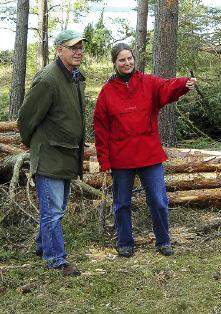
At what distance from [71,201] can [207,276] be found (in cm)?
231

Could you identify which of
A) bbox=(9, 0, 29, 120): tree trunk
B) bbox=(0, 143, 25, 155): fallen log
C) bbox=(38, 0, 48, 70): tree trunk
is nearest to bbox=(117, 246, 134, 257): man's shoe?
bbox=(0, 143, 25, 155): fallen log

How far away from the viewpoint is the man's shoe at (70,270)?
4.77m

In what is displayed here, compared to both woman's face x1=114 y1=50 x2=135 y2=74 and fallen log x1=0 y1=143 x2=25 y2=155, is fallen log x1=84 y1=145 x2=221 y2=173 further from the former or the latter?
woman's face x1=114 y1=50 x2=135 y2=74

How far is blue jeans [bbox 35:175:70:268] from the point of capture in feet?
15.6

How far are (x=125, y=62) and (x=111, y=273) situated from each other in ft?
6.60

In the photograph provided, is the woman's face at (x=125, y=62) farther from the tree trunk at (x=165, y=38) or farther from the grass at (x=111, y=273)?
the tree trunk at (x=165, y=38)

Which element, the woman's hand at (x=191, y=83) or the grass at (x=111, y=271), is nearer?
the grass at (x=111, y=271)

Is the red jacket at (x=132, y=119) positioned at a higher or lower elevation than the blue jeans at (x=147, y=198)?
higher

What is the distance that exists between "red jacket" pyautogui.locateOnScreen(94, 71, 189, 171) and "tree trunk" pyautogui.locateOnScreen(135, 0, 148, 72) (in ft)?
27.6

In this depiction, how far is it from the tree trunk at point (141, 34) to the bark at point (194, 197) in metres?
7.28

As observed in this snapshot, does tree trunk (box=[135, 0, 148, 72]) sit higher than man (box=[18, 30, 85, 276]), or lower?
higher

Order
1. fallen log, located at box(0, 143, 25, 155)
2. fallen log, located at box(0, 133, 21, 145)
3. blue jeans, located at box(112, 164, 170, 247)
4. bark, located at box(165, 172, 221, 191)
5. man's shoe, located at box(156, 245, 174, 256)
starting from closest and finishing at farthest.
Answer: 1. blue jeans, located at box(112, 164, 170, 247)
2. man's shoe, located at box(156, 245, 174, 256)
3. bark, located at box(165, 172, 221, 191)
4. fallen log, located at box(0, 143, 25, 155)
5. fallen log, located at box(0, 133, 21, 145)

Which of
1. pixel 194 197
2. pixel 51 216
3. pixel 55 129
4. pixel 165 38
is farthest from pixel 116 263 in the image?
pixel 165 38

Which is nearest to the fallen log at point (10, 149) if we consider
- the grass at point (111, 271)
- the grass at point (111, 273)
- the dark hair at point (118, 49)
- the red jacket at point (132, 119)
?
the grass at point (111, 271)
